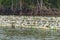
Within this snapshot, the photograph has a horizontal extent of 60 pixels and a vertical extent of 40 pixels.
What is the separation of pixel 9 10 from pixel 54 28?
84.6ft

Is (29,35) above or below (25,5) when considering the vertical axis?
above

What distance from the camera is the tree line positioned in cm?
5219

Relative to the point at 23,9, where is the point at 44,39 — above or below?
above

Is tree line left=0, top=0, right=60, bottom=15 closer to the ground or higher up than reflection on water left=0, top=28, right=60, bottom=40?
closer to the ground

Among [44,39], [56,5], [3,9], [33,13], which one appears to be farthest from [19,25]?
[56,5]

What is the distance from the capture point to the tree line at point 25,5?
5219cm

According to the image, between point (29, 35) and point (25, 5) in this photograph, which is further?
point (25, 5)

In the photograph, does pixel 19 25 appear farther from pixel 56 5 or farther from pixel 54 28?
pixel 56 5

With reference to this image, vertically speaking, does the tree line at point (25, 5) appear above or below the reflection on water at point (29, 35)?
below

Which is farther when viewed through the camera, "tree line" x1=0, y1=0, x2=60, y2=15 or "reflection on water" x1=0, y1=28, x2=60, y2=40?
"tree line" x1=0, y1=0, x2=60, y2=15

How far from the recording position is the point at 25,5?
55.3 m

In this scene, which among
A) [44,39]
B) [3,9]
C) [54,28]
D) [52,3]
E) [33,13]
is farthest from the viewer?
[52,3]

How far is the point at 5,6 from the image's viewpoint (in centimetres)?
5619

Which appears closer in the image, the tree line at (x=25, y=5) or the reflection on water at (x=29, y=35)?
the reflection on water at (x=29, y=35)
